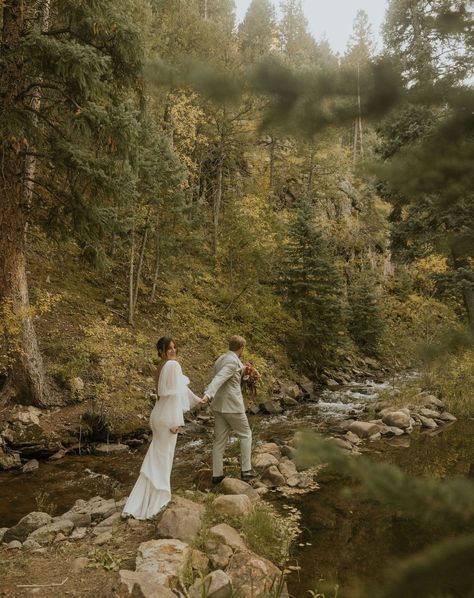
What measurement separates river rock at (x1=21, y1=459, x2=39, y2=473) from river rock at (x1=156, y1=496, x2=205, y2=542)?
168 inches

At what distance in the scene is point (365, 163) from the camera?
179 centimetres

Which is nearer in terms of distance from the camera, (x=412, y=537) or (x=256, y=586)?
(x=256, y=586)

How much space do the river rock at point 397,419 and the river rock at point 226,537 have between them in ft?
24.9

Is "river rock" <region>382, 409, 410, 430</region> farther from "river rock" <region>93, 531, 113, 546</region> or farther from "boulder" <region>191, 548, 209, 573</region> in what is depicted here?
"river rock" <region>93, 531, 113, 546</region>

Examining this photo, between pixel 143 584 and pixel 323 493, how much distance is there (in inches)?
152

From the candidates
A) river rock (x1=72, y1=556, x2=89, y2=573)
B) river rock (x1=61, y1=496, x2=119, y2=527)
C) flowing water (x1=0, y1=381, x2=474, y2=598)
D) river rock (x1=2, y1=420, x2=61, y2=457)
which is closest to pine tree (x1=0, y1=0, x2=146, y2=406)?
river rock (x1=2, y1=420, x2=61, y2=457)

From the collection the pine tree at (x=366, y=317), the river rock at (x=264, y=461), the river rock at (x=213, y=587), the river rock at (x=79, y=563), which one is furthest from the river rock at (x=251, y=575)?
the pine tree at (x=366, y=317)

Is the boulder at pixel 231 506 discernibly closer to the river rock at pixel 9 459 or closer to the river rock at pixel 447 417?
the river rock at pixel 9 459

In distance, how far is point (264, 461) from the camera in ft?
27.3

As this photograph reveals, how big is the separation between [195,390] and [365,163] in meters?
12.9

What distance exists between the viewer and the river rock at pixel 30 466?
27.8ft

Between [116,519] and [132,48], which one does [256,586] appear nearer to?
[116,519]

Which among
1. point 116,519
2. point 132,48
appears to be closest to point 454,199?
point 116,519

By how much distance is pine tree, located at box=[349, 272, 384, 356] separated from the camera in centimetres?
2438
